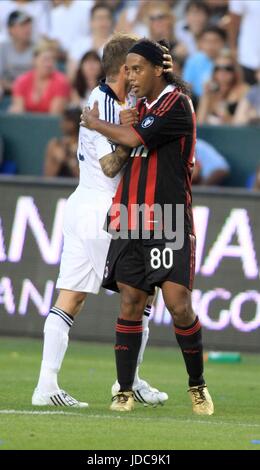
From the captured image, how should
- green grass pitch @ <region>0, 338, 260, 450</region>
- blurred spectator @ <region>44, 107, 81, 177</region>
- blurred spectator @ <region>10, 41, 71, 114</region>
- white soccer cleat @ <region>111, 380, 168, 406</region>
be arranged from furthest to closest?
1. blurred spectator @ <region>10, 41, 71, 114</region>
2. blurred spectator @ <region>44, 107, 81, 177</region>
3. white soccer cleat @ <region>111, 380, 168, 406</region>
4. green grass pitch @ <region>0, 338, 260, 450</region>

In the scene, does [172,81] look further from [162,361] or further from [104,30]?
[104,30]

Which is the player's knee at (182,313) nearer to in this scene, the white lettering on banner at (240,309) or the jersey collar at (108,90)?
the jersey collar at (108,90)

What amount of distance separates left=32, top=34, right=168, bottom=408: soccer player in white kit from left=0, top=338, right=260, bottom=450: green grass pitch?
215 mm

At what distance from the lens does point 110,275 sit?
8.32m

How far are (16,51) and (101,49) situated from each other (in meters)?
1.93

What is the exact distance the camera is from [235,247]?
13375mm

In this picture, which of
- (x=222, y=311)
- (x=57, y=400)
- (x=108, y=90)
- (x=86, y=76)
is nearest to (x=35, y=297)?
(x=222, y=311)

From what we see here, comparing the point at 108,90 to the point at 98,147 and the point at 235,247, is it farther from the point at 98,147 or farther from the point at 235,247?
the point at 235,247

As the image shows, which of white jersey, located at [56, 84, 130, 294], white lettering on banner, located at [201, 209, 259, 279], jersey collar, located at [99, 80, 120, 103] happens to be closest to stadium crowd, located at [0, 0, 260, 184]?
white lettering on banner, located at [201, 209, 259, 279]

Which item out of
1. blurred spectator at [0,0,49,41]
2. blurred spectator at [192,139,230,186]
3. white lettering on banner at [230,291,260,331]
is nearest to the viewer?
white lettering on banner at [230,291,260,331]

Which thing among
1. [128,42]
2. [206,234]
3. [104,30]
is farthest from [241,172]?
[128,42]

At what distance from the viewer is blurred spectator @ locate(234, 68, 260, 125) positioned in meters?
15.8

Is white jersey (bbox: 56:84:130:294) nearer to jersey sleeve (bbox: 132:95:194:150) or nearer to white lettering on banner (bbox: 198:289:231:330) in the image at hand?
jersey sleeve (bbox: 132:95:194:150)

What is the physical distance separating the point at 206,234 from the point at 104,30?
5.08 m
